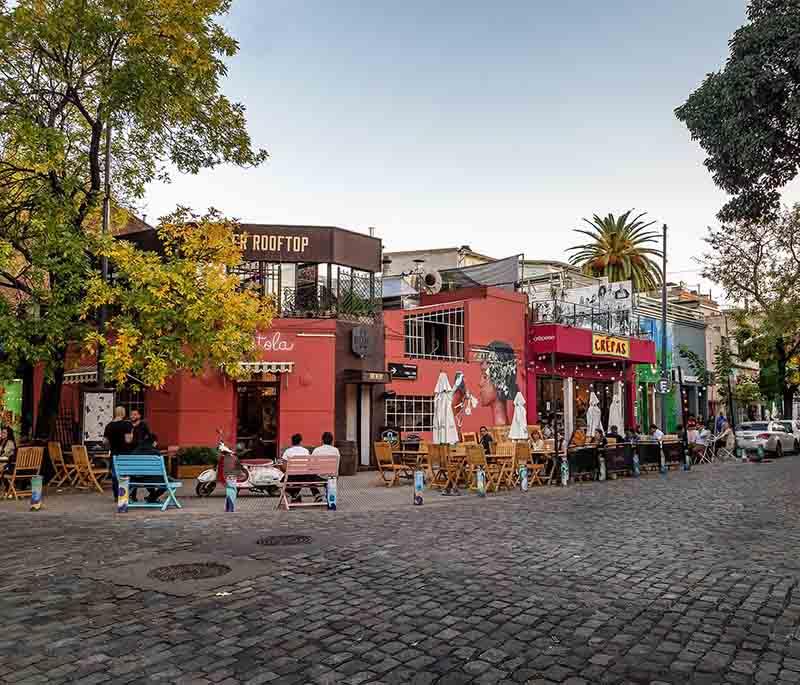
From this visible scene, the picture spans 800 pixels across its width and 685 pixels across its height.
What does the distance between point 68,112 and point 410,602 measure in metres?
16.0

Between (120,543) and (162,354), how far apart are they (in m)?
6.87

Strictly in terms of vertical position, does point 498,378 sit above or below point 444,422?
above

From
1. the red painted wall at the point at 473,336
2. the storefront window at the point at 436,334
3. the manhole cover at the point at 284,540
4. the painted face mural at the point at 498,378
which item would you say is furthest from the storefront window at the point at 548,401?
the manhole cover at the point at 284,540

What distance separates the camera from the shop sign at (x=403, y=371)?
22.7 m

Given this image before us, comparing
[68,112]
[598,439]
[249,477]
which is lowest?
→ [249,477]

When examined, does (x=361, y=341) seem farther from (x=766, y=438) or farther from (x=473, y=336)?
(x=766, y=438)

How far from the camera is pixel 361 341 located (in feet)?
69.6

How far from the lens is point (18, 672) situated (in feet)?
15.3

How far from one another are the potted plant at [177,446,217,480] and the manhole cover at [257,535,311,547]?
8.82 metres

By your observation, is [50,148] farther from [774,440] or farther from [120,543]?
[774,440]

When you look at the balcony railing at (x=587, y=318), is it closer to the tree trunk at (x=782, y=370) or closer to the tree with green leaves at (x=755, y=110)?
the tree trunk at (x=782, y=370)

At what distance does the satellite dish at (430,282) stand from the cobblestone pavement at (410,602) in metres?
17.8

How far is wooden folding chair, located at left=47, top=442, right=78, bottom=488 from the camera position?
15.4 metres

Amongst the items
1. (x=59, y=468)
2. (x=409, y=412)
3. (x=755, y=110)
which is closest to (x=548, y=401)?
(x=409, y=412)
